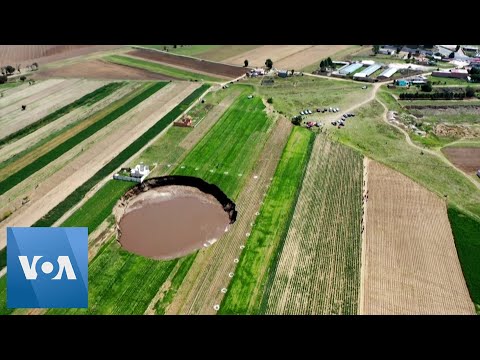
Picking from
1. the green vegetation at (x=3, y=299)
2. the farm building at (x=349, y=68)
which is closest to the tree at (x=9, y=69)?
the green vegetation at (x=3, y=299)

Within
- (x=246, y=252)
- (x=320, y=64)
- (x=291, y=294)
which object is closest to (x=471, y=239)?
(x=291, y=294)

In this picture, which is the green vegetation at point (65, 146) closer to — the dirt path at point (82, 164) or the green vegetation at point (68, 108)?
the dirt path at point (82, 164)

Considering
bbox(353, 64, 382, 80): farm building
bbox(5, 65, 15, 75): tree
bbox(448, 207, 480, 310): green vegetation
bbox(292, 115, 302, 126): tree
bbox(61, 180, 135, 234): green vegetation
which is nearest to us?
bbox(448, 207, 480, 310): green vegetation

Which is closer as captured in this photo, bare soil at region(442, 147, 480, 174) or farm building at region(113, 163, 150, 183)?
farm building at region(113, 163, 150, 183)

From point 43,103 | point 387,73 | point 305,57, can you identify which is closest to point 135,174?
point 43,103

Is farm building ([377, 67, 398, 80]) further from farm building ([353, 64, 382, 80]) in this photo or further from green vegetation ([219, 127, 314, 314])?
green vegetation ([219, 127, 314, 314])

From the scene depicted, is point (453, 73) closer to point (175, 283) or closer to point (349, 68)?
point (349, 68)

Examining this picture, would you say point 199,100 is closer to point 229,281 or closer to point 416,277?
point 229,281

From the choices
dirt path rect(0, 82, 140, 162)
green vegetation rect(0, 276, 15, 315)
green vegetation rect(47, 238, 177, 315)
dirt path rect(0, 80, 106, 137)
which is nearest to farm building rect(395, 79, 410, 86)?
dirt path rect(0, 82, 140, 162)
